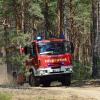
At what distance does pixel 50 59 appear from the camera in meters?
24.0

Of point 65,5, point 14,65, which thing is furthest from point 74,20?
point 14,65

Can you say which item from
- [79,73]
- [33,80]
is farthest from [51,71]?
[79,73]

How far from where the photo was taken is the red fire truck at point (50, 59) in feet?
78.8

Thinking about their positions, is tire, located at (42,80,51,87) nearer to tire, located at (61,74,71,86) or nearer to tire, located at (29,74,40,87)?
tire, located at (29,74,40,87)

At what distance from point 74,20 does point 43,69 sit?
91.6ft

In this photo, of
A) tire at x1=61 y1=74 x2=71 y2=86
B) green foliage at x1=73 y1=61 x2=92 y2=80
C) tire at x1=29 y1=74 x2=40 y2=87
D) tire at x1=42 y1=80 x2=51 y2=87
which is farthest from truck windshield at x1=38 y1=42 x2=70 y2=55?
green foliage at x1=73 y1=61 x2=92 y2=80

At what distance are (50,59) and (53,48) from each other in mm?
621

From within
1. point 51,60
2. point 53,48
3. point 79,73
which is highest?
point 53,48

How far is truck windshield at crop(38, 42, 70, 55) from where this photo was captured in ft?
79.0

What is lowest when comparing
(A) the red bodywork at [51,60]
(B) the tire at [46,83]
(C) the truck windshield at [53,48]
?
(B) the tire at [46,83]

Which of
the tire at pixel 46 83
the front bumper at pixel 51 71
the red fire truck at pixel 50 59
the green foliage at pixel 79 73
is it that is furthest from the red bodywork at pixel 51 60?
the green foliage at pixel 79 73

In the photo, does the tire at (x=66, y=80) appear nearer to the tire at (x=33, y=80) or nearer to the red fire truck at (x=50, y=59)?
the red fire truck at (x=50, y=59)

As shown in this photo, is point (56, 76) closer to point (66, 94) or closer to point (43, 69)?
point (43, 69)

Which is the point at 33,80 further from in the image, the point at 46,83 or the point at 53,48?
the point at 53,48
